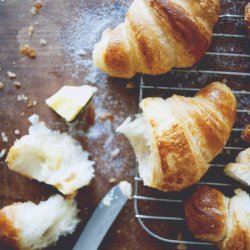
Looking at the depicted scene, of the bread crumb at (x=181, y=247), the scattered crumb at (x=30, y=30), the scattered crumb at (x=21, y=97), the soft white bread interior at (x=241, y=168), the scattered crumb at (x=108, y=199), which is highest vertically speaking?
the scattered crumb at (x=30, y=30)

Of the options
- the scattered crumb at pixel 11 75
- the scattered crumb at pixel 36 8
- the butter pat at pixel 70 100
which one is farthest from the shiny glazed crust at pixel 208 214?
the scattered crumb at pixel 36 8

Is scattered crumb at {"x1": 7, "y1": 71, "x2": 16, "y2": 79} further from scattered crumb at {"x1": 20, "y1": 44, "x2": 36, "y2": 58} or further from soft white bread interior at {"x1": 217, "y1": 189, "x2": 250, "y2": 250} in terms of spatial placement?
soft white bread interior at {"x1": 217, "y1": 189, "x2": 250, "y2": 250}

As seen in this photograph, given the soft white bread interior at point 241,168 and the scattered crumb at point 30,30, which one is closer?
the soft white bread interior at point 241,168

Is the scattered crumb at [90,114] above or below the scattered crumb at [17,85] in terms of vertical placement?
below

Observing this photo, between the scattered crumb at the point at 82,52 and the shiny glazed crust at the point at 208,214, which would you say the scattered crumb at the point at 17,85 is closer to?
the scattered crumb at the point at 82,52

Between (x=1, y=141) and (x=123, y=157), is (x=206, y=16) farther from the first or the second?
(x=1, y=141)

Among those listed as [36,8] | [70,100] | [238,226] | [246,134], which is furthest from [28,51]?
[238,226]

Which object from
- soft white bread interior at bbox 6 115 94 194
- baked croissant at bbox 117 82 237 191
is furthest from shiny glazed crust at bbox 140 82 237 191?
soft white bread interior at bbox 6 115 94 194
